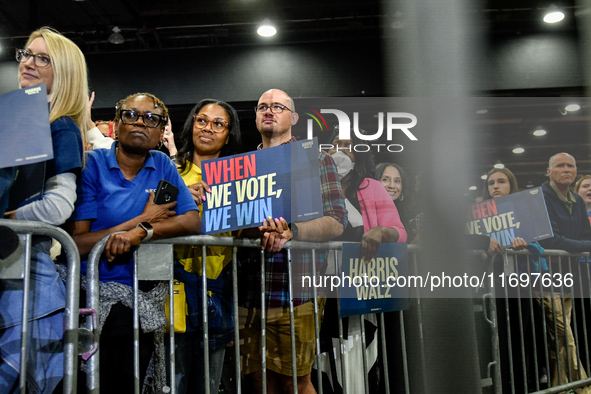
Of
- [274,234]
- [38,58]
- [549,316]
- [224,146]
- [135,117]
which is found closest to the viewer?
[38,58]

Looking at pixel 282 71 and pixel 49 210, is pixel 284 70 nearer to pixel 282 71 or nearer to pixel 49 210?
pixel 282 71

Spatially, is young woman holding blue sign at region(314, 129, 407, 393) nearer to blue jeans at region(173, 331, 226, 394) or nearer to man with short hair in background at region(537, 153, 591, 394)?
blue jeans at region(173, 331, 226, 394)

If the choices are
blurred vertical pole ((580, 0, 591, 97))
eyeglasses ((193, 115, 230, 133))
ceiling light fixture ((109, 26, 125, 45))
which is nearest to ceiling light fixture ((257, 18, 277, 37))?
ceiling light fixture ((109, 26, 125, 45))

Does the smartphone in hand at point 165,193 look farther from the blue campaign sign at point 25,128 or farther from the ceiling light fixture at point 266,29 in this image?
the ceiling light fixture at point 266,29

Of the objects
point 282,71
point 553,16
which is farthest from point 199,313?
point 553,16

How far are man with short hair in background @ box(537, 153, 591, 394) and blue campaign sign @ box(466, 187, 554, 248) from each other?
1.78ft

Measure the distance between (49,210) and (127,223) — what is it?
317 mm

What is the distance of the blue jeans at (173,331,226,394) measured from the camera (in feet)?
6.68

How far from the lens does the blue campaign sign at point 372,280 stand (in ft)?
8.13

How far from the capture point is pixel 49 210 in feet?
5.11

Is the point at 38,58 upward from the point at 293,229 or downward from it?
upward

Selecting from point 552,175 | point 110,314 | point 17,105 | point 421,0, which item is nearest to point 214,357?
point 110,314

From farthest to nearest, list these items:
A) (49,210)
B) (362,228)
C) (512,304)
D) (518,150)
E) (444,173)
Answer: (518,150) < (512,304) < (362,228) < (49,210) < (444,173)

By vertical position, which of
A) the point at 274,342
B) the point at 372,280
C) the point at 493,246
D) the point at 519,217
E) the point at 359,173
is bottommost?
the point at 274,342
